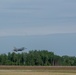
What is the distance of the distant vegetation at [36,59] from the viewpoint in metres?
80.3

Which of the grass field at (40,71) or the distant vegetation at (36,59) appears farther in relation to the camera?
the distant vegetation at (36,59)

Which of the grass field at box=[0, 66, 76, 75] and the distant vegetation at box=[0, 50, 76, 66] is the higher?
the distant vegetation at box=[0, 50, 76, 66]

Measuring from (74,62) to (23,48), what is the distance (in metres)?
8.09

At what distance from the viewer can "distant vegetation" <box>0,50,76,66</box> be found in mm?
80281

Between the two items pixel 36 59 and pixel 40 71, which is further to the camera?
pixel 36 59

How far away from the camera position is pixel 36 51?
90.6 meters

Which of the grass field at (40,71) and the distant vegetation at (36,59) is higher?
the distant vegetation at (36,59)

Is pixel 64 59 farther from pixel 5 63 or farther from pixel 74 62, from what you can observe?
pixel 5 63

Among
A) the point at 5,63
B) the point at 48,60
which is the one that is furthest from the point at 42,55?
the point at 5,63

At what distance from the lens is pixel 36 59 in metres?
83.2

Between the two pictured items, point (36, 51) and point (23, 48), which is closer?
point (23, 48)

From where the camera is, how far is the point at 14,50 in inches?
3292

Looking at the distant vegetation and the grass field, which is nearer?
the grass field

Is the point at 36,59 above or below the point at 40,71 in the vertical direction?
above
